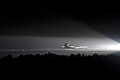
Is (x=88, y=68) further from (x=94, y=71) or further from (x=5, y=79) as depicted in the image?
(x=5, y=79)

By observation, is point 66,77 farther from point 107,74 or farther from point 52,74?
point 107,74

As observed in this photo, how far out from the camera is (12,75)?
1566cm

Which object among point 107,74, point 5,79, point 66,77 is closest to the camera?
point 5,79

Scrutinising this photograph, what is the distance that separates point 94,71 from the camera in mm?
17641

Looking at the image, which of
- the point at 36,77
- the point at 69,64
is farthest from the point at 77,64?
the point at 36,77

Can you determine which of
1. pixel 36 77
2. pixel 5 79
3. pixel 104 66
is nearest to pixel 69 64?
pixel 104 66

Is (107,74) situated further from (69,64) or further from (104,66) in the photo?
(69,64)

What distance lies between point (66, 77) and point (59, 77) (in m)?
0.54

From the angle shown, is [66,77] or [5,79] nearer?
[5,79]

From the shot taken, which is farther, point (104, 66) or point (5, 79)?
point (104, 66)

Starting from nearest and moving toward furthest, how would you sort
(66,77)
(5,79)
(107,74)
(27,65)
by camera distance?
(5,79) < (66,77) < (107,74) < (27,65)

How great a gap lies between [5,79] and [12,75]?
81cm

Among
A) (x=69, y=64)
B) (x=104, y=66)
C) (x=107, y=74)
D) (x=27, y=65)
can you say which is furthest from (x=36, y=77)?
(x=104, y=66)

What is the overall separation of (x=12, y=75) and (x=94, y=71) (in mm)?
6578
